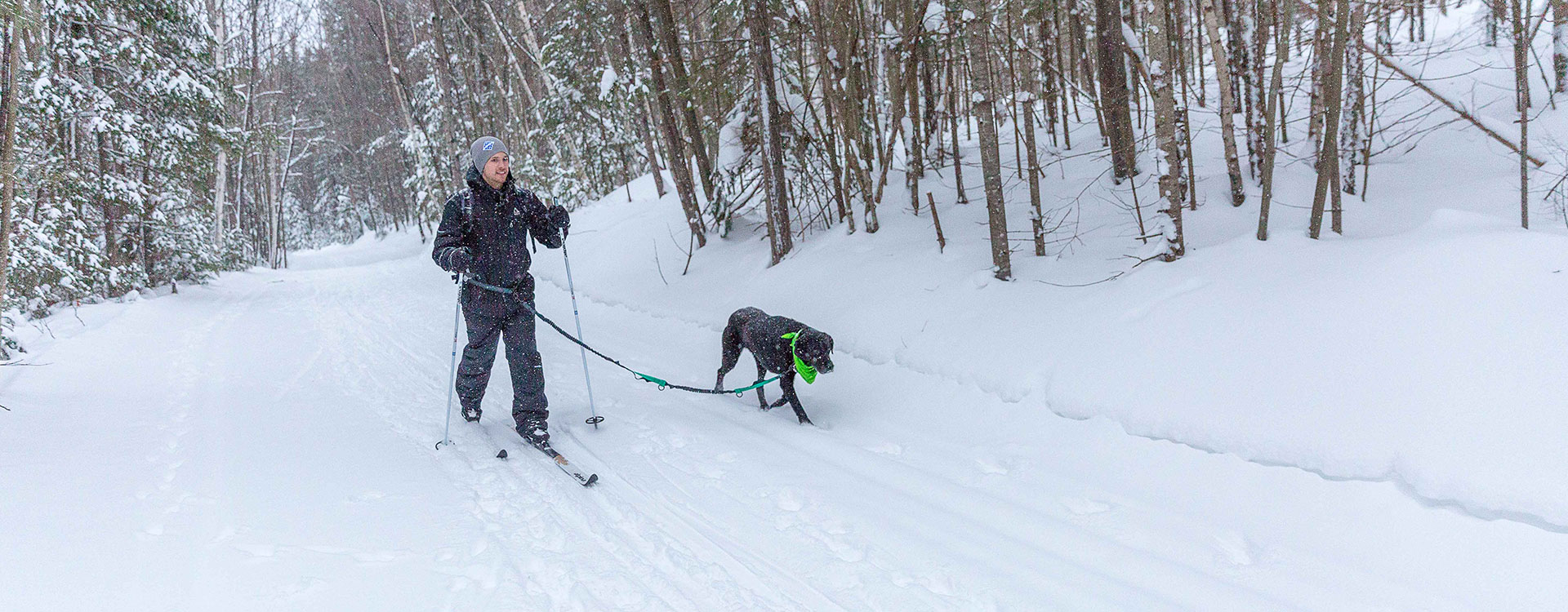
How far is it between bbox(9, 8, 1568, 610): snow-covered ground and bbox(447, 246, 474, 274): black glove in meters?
1.18

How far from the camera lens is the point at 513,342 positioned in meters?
4.85

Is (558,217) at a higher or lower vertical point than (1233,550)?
higher

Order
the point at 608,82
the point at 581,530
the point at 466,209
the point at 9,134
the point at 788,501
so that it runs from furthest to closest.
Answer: the point at 608,82, the point at 9,134, the point at 466,209, the point at 788,501, the point at 581,530

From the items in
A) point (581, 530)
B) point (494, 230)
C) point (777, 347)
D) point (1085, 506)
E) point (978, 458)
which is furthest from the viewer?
point (777, 347)

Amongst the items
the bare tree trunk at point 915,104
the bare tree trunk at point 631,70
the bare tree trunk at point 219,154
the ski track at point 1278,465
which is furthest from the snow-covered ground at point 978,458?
the bare tree trunk at point 219,154

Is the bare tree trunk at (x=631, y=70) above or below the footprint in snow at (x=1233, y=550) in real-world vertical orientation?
above

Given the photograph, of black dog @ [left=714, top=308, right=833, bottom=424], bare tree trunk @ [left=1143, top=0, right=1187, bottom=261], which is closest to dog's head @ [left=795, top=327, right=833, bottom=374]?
black dog @ [left=714, top=308, right=833, bottom=424]

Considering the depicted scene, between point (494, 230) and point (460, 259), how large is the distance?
38 cm

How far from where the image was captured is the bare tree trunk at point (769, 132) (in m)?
8.20

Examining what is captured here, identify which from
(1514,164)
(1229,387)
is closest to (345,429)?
(1229,387)

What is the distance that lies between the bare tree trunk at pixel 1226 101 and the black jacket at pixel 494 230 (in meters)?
5.34

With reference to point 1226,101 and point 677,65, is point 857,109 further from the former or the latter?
point 1226,101

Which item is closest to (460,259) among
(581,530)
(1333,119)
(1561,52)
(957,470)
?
(581,530)

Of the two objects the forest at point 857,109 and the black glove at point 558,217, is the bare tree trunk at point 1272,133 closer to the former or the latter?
the forest at point 857,109
